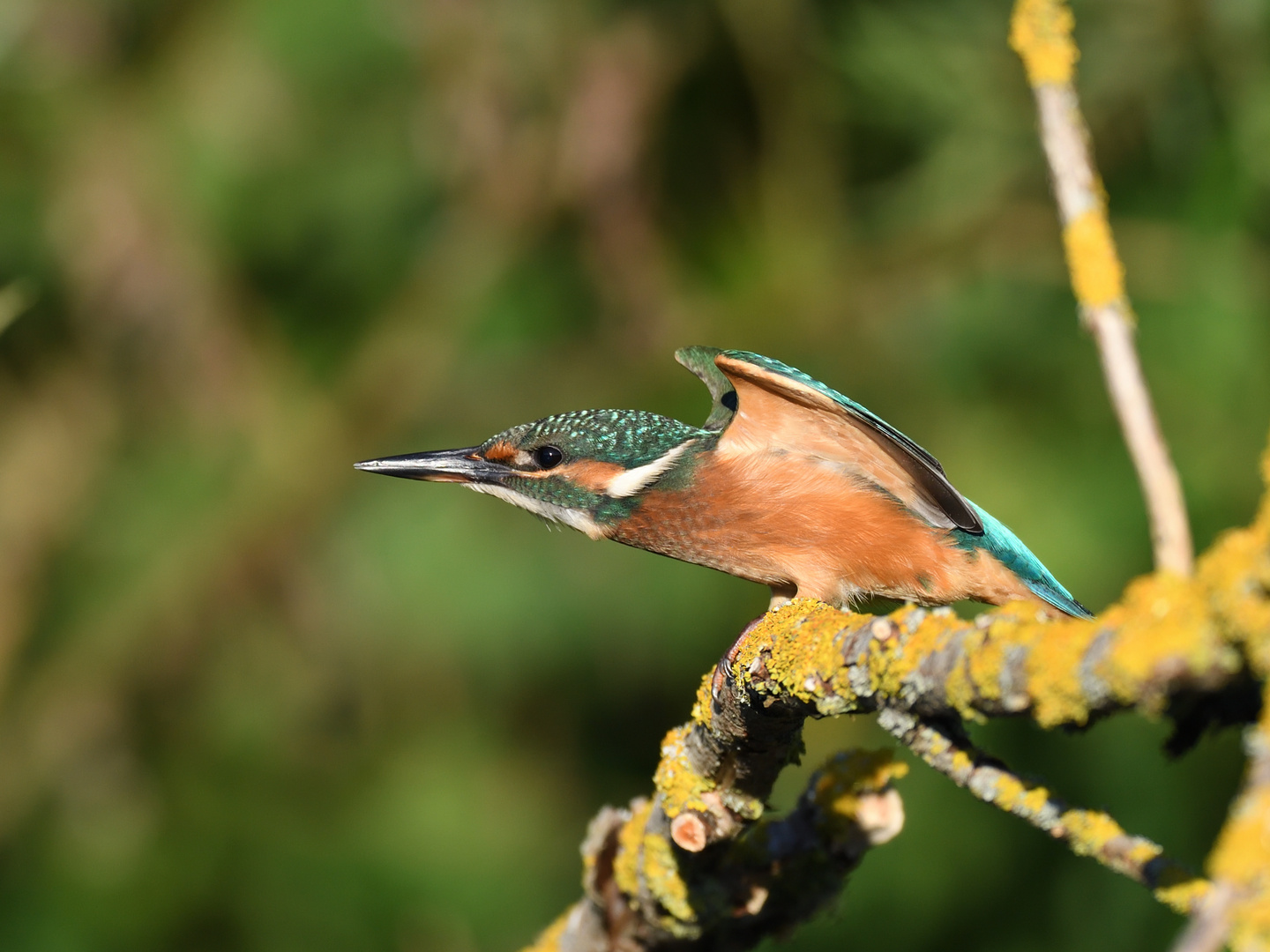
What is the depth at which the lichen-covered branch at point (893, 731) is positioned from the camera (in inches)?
30.9

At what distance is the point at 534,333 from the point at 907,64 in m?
1.33

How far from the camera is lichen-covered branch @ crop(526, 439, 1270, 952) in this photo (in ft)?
2.57

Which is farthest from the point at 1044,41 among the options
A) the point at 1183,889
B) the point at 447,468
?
the point at 447,468

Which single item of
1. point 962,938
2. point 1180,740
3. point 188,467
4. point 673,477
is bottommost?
point 1180,740

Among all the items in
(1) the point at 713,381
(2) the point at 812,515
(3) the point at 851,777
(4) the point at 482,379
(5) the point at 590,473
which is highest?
(4) the point at 482,379

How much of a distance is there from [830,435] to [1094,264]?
1199mm

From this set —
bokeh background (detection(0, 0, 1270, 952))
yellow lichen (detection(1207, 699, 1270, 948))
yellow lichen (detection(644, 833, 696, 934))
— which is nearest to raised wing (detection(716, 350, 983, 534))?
yellow lichen (detection(644, 833, 696, 934))

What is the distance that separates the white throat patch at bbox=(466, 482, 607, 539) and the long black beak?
0.03 meters

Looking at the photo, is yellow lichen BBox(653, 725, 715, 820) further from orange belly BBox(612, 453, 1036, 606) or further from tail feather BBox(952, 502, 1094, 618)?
tail feather BBox(952, 502, 1094, 618)

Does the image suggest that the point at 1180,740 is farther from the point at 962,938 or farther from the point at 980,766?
the point at 962,938

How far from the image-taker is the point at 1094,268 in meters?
1.02

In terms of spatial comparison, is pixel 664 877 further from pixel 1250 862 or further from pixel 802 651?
pixel 1250 862

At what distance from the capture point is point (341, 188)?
13.5 ft

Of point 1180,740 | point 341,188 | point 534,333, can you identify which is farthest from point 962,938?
point 341,188
